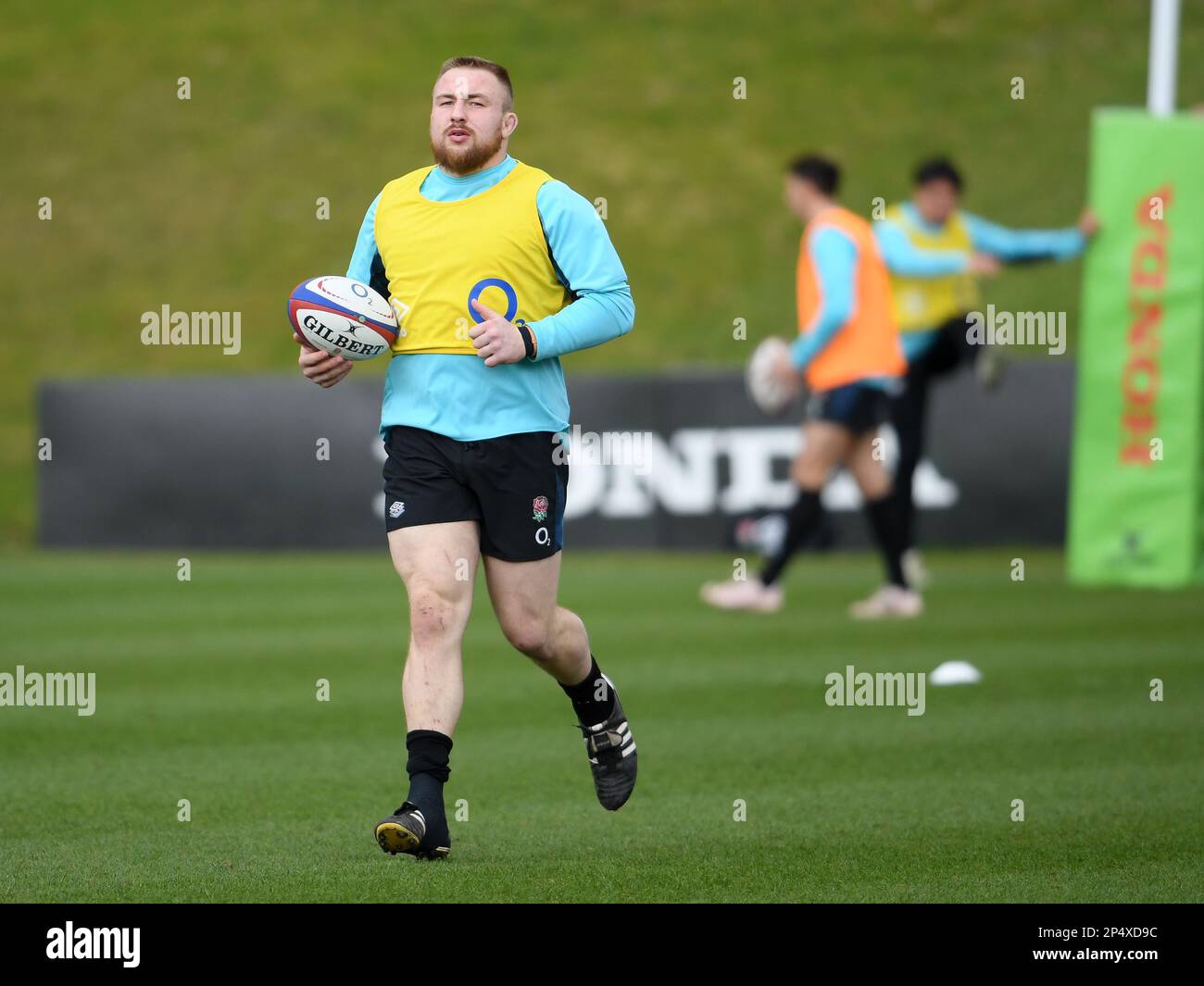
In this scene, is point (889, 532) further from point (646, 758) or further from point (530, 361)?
point (530, 361)

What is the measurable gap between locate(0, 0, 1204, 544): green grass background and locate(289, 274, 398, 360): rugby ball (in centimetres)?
1855

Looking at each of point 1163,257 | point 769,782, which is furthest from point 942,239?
point 769,782

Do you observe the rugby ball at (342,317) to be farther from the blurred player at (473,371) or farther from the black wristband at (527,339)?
the black wristband at (527,339)

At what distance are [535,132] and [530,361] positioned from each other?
23558mm

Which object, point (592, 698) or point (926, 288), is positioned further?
point (926, 288)

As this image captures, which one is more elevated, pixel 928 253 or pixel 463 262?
pixel 928 253

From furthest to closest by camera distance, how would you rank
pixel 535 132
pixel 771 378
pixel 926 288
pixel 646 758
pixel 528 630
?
pixel 535 132, pixel 926 288, pixel 771 378, pixel 646 758, pixel 528 630

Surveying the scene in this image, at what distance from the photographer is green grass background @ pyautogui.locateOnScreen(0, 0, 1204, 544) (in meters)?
26.3

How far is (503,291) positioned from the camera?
19.4 ft

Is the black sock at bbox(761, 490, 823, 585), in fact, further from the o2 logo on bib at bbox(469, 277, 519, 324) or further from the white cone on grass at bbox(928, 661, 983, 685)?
the o2 logo on bib at bbox(469, 277, 519, 324)

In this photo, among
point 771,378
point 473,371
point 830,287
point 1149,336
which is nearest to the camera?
point 473,371

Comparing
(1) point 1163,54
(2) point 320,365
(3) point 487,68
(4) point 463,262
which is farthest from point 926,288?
(2) point 320,365
